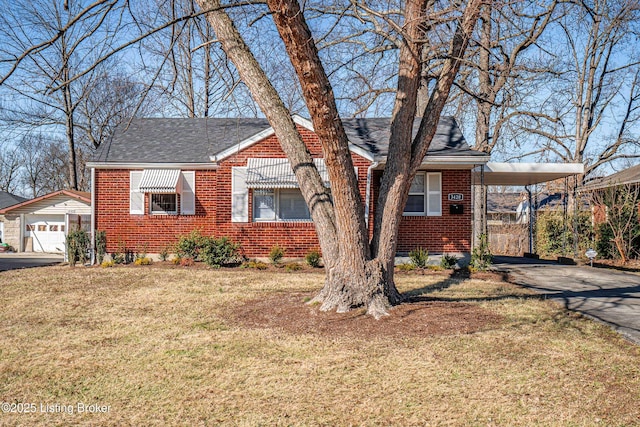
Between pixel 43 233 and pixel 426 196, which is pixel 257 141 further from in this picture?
pixel 43 233

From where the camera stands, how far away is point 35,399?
13.9ft

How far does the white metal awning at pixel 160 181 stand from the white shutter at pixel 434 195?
7266 mm

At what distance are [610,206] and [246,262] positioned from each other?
12.1 meters

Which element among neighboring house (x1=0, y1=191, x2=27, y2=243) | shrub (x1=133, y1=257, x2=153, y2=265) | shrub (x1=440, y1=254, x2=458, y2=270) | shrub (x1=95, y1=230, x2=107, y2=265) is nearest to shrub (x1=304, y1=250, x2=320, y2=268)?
shrub (x1=440, y1=254, x2=458, y2=270)

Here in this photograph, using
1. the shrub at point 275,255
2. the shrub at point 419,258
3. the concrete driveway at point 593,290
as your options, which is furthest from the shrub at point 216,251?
the concrete driveway at point 593,290

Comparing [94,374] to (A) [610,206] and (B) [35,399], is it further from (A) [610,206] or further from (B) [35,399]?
(A) [610,206]

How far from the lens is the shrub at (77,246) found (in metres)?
14.2

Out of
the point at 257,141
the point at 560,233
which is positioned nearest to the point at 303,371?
the point at 257,141

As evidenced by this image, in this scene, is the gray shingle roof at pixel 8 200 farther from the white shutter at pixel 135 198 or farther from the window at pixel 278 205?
the window at pixel 278 205

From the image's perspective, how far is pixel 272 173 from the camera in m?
13.2

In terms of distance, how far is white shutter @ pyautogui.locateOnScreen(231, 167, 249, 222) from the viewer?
13.5 m

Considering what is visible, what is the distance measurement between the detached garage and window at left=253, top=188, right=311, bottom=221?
14057 millimetres

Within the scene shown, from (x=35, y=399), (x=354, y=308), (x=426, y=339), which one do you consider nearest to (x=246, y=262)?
(x=354, y=308)

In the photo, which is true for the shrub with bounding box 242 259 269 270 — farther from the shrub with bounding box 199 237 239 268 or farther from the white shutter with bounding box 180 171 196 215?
the white shutter with bounding box 180 171 196 215
